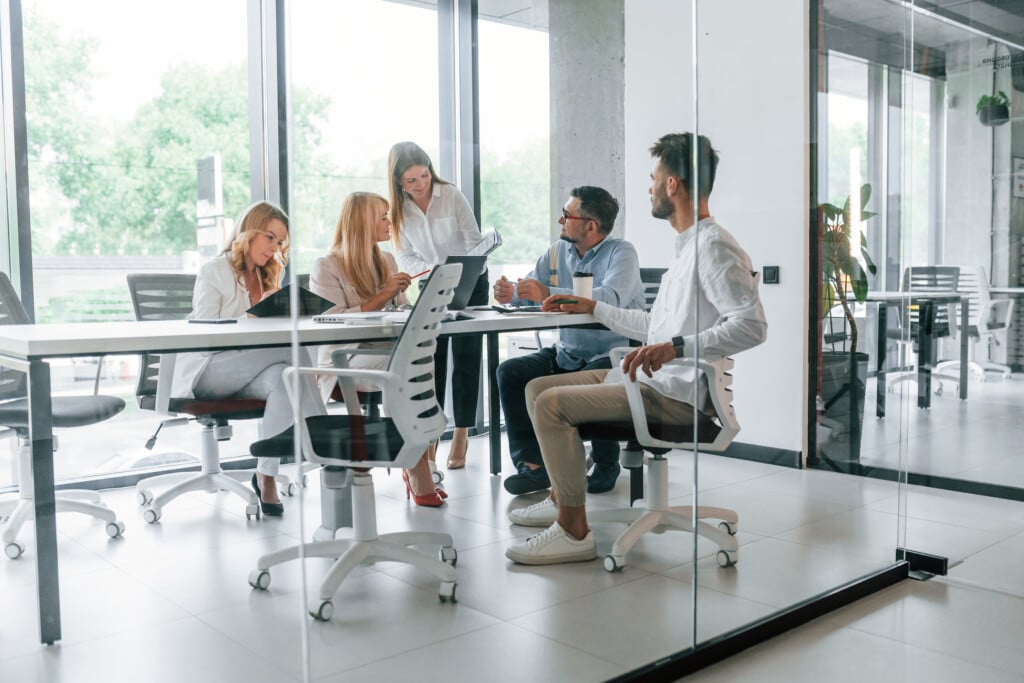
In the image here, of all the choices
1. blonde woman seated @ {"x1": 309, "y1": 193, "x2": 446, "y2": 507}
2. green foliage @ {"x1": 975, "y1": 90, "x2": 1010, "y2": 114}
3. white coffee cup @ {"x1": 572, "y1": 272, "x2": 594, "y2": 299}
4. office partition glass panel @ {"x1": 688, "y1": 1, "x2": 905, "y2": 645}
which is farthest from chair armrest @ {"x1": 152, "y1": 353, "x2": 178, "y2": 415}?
green foliage @ {"x1": 975, "y1": 90, "x2": 1010, "y2": 114}

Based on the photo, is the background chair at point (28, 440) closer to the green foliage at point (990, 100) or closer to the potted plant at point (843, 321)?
the potted plant at point (843, 321)

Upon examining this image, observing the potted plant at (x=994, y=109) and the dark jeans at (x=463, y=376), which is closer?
the dark jeans at (x=463, y=376)

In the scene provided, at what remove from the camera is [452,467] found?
2396 millimetres

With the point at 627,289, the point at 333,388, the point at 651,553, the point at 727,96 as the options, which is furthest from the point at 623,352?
the point at 333,388

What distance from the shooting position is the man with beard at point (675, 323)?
269 centimetres

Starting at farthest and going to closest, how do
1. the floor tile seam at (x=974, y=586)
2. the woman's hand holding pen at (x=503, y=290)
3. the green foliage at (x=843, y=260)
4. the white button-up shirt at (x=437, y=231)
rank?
the green foliage at (x=843, y=260), the floor tile seam at (x=974, y=586), the woman's hand holding pen at (x=503, y=290), the white button-up shirt at (x=437, y=231)

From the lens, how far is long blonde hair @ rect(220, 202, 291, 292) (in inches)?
71.9

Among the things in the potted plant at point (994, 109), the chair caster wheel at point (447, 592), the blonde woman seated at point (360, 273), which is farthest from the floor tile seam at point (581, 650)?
the potted plant at point (994, 109)

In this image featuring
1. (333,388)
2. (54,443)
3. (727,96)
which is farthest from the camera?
(727,96)

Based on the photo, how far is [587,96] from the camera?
8.81 feet

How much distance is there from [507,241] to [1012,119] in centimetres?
252

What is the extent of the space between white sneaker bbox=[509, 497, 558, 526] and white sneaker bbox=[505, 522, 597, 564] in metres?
0.03

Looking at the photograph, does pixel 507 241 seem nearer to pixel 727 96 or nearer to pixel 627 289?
pixel 627 289

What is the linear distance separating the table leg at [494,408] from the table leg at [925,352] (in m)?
2.10
